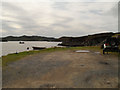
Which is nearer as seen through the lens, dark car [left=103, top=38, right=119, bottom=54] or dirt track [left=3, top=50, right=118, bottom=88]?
dirt track [left=3, top=50, right=118, bottom=88]

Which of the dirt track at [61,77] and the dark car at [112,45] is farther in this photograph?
the dark car at [112,45]

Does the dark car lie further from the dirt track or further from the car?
the dirt track

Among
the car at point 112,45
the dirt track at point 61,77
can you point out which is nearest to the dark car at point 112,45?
the car at point 112,45

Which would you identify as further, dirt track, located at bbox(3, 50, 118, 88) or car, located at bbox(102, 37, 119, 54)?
car, located at bbox(102, 37, 119, 54)

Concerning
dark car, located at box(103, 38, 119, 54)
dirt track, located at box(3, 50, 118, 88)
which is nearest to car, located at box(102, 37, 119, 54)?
dark car, located at box(103, 38, 119, 54)

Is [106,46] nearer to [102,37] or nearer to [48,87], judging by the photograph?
[48,87]

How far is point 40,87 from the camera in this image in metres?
4.23

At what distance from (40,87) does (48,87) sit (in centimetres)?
34

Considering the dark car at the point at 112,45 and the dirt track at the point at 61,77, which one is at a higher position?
the dark car at the point at 112,45

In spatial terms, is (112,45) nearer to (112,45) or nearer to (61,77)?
(112,45)

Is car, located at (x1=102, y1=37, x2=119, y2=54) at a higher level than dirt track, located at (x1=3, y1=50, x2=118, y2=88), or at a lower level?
higher

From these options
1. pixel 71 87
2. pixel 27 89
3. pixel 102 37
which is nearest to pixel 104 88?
pixel 71 87

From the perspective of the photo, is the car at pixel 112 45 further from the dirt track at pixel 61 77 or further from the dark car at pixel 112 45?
the dirt track at pixel 61 77

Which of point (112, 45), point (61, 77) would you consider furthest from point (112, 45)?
point (61, 77)
